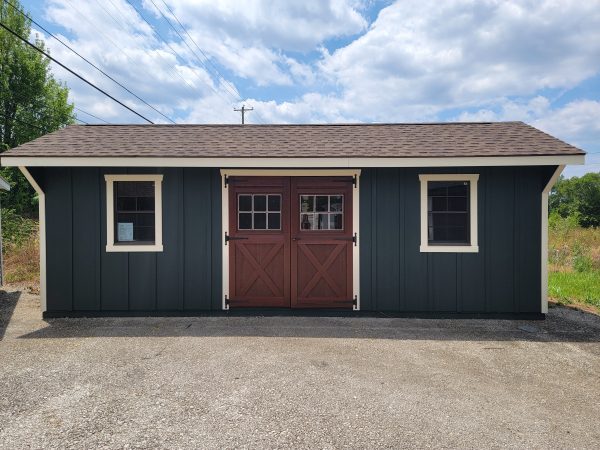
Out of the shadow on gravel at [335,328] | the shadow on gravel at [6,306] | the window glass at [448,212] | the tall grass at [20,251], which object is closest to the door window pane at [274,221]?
the shadow on gravel at [335,328]

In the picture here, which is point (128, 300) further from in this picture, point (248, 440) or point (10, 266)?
point (10, 266)

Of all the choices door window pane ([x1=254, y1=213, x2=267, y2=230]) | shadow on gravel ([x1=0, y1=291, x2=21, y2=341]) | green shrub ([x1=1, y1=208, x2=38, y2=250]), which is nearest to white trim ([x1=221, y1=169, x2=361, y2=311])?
door window pane ([x1=254, y1=213, x2=267, y2=230])

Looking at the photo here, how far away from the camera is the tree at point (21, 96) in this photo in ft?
62.0

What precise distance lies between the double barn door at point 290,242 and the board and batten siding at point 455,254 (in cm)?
36

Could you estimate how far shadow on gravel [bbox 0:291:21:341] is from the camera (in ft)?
18.5

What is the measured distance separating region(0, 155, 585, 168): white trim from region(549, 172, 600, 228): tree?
90.6ft

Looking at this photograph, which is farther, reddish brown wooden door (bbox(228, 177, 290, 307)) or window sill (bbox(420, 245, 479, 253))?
reddish brown wooden door (bbox(228, 177, 290, 307))

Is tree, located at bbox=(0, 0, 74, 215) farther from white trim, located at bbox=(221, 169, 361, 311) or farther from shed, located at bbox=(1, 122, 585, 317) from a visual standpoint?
white trim, located at bbox=(221, 169, 361, 311)

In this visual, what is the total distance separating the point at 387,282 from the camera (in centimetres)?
596

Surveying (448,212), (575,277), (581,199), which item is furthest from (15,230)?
(581,199)

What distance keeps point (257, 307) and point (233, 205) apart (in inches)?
67.3

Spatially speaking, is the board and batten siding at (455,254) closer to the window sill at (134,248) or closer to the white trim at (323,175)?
the white trim at (323,175)

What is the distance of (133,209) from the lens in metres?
6.02

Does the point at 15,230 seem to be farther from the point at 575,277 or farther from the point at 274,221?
the point at 575,277
